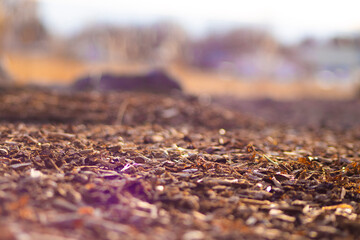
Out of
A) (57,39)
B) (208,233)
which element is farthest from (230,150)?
(57,39)

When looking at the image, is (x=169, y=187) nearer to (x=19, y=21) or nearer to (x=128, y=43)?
(x=19, y=21)

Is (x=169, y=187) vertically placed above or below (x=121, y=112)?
above

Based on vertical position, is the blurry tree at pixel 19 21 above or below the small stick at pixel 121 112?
above

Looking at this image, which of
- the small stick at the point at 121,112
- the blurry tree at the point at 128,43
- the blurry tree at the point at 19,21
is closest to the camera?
the small stick at the point at 121,112

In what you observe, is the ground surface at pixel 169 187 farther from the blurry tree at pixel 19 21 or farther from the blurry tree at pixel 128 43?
the blurry tree at pixel 128 43

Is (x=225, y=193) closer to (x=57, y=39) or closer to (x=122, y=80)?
(x=122, y=80)

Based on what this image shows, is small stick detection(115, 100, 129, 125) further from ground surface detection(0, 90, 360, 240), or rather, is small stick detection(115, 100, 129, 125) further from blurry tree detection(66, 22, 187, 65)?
blurry tree detection(66, 22, 187, 65)

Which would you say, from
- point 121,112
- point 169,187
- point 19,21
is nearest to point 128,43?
point 19,21

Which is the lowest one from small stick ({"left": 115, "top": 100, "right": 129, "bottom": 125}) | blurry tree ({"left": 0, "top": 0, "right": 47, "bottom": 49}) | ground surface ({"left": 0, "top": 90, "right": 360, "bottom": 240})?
small stick ({"left": 115, "top": 100, "right": 129, "bottom": 125})

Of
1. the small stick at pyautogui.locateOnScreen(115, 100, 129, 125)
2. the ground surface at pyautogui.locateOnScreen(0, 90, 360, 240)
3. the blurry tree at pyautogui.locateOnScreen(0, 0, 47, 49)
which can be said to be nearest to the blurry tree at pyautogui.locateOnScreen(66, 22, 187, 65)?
the blurry tree at pyautogui.locateOnScreen(0, 0, 47, 49)

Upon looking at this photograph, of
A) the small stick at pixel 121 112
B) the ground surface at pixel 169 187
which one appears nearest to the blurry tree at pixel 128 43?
the small stick at pixel 121 112
